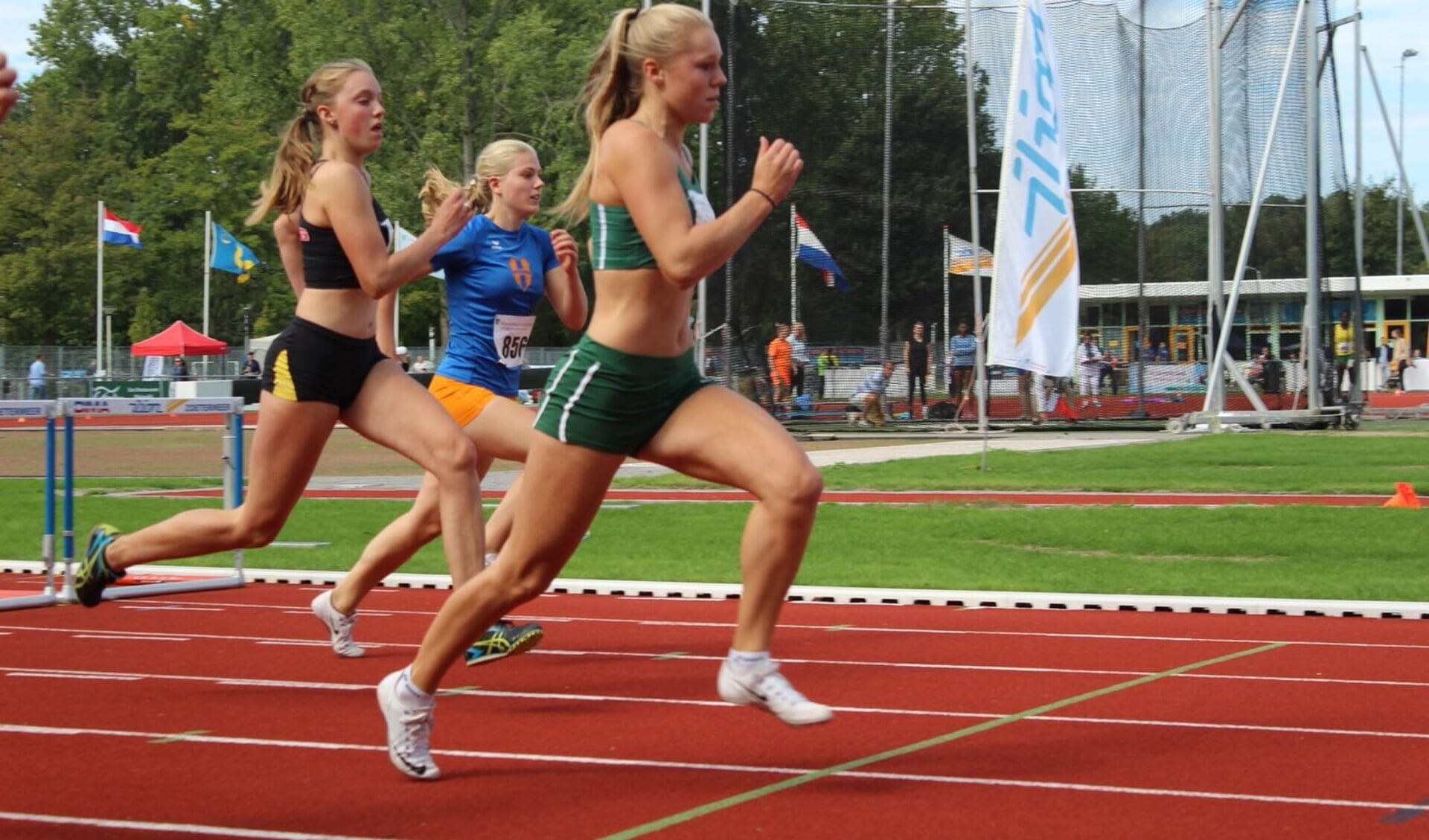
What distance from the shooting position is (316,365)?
600cm

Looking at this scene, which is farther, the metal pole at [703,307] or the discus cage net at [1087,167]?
the discus cage net at [1087,167]

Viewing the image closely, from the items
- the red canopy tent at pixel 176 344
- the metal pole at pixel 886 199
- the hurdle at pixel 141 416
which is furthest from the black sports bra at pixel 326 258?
the red canopy tent at pixel 176 344

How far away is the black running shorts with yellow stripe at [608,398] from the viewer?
4.41 meters

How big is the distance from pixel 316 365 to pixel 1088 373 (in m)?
20.3

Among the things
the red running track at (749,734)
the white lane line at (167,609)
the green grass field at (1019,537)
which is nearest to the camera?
the red running track at (749,734)

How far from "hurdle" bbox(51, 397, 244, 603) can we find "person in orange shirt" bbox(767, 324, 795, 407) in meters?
15.0

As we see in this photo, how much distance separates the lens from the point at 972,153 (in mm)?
22625

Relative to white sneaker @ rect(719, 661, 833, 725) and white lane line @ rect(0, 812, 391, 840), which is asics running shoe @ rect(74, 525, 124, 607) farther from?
white sneaker @ rect(719, 661, 833, 725)

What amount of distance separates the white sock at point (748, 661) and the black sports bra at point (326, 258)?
2267mm

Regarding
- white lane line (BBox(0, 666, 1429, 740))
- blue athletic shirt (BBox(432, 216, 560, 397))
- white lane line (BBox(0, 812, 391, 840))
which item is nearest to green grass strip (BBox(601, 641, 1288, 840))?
white lane line (BBox(0, 666, 1429, 740))

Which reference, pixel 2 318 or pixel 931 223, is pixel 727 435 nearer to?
pixel 931 223

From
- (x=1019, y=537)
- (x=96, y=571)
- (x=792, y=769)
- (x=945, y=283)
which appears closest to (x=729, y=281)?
(x=945, y=283)

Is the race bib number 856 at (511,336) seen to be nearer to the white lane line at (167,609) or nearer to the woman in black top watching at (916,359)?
the white lane line at (167,609)

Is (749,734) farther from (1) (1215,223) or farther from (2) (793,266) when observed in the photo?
(1) (1215,223)
